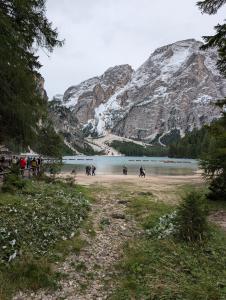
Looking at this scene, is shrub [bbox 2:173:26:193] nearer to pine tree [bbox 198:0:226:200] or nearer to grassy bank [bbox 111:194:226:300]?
grassy bank [bbox 111:194:226:300]

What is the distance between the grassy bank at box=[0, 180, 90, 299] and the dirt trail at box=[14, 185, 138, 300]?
1.10 ft

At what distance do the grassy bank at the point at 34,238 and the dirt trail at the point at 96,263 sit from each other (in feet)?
1.10

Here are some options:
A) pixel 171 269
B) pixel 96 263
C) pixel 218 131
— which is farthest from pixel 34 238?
pixel 218 131

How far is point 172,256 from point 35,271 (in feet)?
13.2

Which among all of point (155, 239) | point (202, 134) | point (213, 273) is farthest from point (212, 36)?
point (202, 134)

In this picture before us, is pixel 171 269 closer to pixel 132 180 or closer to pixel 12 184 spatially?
pixel 12 184

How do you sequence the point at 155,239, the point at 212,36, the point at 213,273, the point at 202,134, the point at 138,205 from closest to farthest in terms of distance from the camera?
the point at 213,273
the point at 155,239
the point at 212,36
the point at 138,205
the point at 202,134

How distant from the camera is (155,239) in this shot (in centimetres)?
1395

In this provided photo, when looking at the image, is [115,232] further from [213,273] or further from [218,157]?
[218,157]

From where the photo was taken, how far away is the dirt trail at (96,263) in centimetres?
977

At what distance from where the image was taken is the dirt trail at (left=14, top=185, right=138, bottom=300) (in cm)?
977

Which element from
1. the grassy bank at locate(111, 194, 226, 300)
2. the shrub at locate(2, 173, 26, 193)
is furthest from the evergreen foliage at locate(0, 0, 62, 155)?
the grassy bank at locate(111, 194, 226, 300)

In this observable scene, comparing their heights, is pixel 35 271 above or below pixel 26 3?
below

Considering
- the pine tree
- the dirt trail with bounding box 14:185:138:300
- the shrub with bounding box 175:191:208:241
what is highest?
the pine tree
